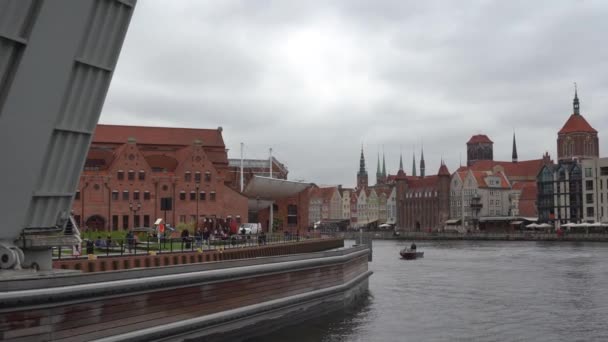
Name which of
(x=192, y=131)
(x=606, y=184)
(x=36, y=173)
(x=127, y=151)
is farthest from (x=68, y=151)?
(x=606, y=184)

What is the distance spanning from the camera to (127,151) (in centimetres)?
7269

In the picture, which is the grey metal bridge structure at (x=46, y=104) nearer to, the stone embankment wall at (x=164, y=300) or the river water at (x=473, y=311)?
the stone embankment wall at (x=164, y=300)

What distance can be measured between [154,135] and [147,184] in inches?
485

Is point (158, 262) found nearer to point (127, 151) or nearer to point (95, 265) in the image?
point (95, 265)

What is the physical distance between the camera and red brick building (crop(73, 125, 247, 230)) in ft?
231

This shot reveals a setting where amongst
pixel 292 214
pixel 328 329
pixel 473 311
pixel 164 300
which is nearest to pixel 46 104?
pixel 164 300

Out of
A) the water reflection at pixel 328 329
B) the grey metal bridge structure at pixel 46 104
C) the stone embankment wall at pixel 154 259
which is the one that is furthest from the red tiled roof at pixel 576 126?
the grey metal bridge structure at pixel 46 104

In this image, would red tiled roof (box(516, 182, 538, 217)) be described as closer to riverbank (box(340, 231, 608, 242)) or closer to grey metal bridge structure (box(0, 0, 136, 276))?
riverbank (box(340, 231, 608, 242))

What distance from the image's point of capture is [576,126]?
17412 cm

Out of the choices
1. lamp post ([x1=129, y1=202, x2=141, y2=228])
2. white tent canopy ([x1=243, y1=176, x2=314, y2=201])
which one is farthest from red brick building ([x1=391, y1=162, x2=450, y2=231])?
lamp post ([x1=129, y1=202, x2=141, y2=228])

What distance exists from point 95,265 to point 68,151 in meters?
7.78

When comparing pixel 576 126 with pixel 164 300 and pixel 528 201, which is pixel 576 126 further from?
pixel 164 300

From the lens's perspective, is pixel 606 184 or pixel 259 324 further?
pixel 606 184

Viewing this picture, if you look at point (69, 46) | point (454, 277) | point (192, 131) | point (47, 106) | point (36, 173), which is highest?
point (192, 131)
